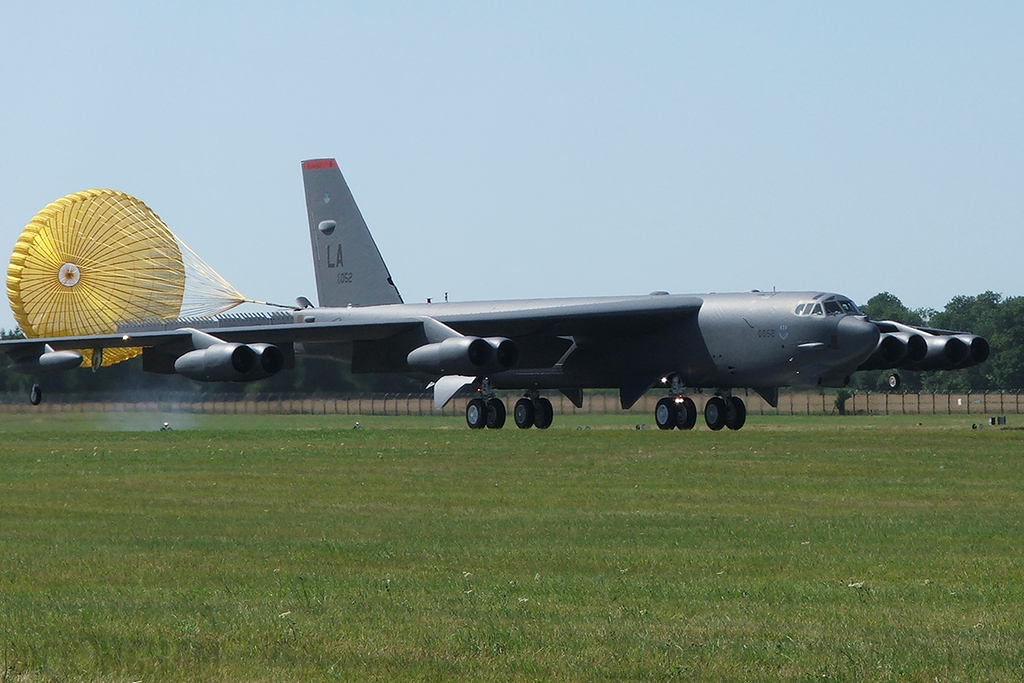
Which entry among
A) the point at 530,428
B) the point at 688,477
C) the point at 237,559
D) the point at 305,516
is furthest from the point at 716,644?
the point at 530,428

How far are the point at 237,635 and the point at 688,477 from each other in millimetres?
13451

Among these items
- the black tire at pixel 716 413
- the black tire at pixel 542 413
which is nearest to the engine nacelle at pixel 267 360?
the black tire at pixel 542 413

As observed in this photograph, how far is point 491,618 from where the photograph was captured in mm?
9398

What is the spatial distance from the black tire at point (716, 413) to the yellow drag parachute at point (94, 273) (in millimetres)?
18269

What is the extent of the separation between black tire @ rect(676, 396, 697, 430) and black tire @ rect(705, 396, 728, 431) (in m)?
0.70

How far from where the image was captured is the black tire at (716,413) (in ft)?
129

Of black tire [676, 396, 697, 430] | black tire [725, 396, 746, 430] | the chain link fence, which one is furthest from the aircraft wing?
the chain link fence

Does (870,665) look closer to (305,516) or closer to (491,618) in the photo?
(491,618)

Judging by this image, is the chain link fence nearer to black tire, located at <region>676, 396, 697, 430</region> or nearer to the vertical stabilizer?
the vertical stabilizer

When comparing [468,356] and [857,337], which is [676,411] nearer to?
[857,337]

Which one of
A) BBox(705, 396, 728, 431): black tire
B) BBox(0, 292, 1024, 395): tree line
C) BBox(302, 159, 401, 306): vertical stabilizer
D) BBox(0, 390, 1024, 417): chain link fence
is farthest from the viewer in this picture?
BBox(0, 292, 1024, 395): tree line

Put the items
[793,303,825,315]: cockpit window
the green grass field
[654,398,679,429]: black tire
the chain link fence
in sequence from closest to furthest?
the green grass field → [793,303,825,315]: cockpit window → [654,398,679,429]: black tire → the chain link fence

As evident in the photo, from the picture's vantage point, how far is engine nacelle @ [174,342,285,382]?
3878 cm

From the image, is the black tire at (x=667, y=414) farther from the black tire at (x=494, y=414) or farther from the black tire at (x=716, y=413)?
the black tire at (x=494, y=414)
